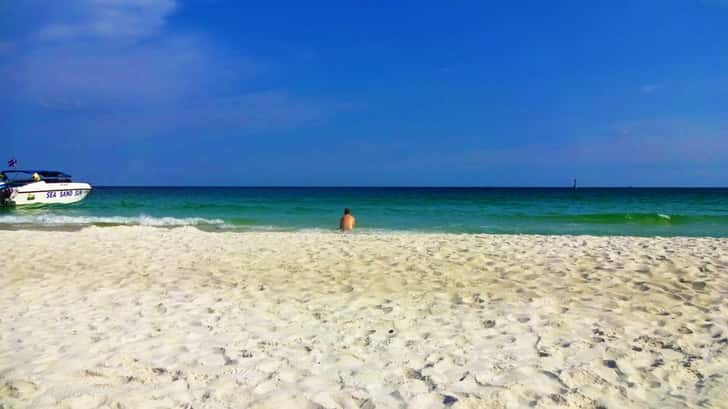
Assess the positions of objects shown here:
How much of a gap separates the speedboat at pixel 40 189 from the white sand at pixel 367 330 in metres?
20.1

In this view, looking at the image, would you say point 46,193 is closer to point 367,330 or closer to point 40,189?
point 40,189

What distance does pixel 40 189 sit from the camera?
26016mm

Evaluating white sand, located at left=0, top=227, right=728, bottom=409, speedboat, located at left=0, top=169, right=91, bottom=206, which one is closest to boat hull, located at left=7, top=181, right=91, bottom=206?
speedboat, located at left=0, top=169, right=91, bottom=206

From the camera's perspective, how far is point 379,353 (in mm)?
4117

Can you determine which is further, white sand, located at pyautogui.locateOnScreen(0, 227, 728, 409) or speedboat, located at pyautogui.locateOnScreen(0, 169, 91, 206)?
speedboat, located at pyautogui.locateOnScreen(0, 169, 91, 206)

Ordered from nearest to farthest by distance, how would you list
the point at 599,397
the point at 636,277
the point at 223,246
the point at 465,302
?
the point at 599,397
the point at 465,302
the point at 636,277
the point at 223,246

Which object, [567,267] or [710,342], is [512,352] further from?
[567,267]

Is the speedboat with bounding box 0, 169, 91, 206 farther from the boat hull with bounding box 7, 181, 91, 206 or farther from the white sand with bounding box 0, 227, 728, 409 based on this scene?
the white sand with bounding box 0, 227, 728, 409

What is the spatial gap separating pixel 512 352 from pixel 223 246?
286 inches

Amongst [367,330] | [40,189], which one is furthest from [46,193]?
[367,330]

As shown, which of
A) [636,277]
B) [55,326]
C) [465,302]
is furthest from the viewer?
[636,277]

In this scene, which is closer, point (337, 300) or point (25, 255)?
point (337, 300)

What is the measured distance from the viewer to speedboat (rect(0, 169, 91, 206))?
2517 cm

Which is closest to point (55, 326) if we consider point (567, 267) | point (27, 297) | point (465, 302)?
point (27, 297)
